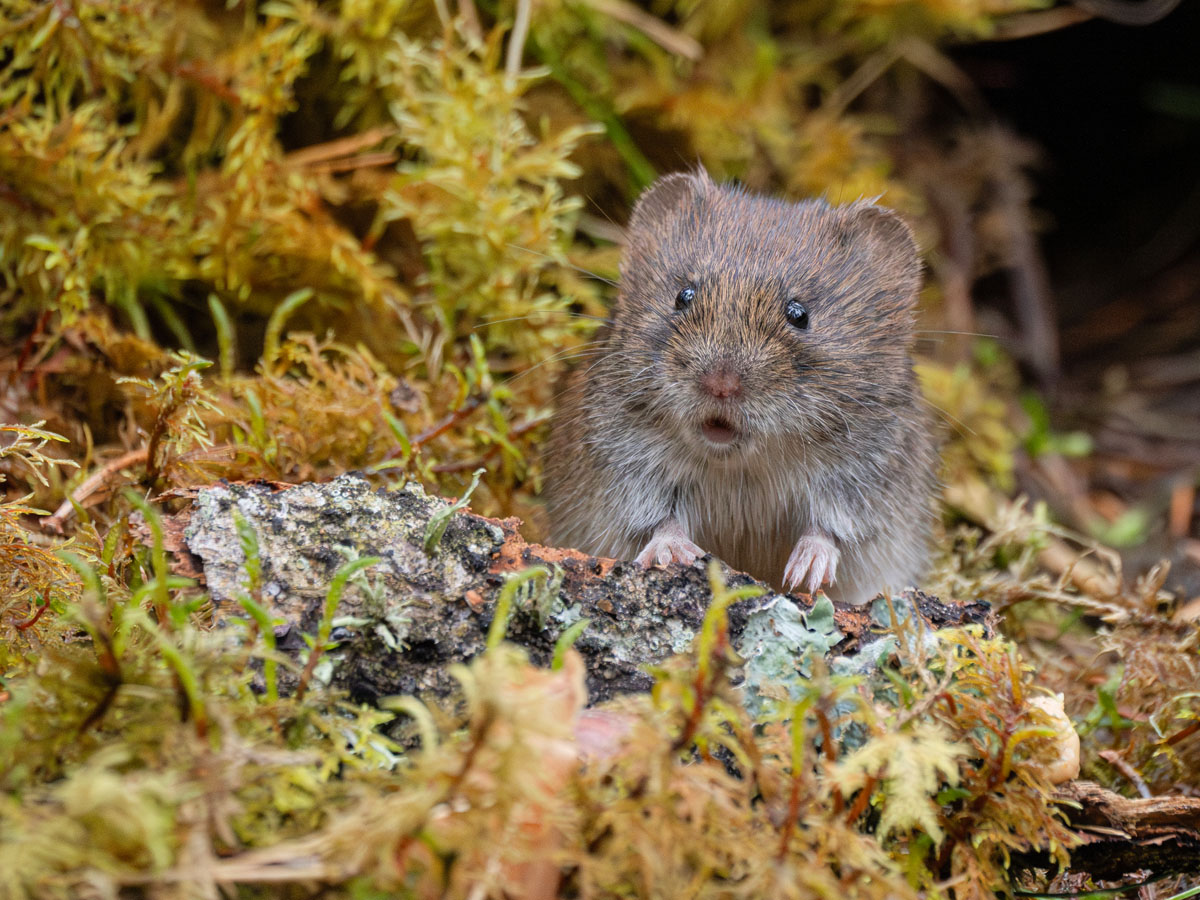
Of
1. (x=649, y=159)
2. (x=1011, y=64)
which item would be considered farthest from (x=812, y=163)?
(x=1011, y=64)

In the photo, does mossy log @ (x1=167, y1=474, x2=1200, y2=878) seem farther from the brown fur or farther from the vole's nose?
the brown fur

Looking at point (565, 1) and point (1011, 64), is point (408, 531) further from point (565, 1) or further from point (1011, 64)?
point (1011, 64)

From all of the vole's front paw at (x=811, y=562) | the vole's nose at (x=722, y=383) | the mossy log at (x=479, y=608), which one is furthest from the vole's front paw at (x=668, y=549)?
the mossy log at (x=479, y=608)

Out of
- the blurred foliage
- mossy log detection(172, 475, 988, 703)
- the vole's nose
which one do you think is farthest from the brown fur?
mossy log detection(172, 475, 988, 703)

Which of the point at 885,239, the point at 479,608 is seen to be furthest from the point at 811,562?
the point at 479,608

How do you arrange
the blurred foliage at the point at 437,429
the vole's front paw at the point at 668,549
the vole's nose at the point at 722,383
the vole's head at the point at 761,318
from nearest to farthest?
the blurred foliage at the point at 437,429 < the vole's nose at the point at 722,383 < the vole's head at the point at 761,318 < the vole's front paw at the point at 668,549

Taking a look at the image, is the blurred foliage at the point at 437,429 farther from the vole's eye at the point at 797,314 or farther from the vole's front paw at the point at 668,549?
the vole's eye at the point at 797,314
